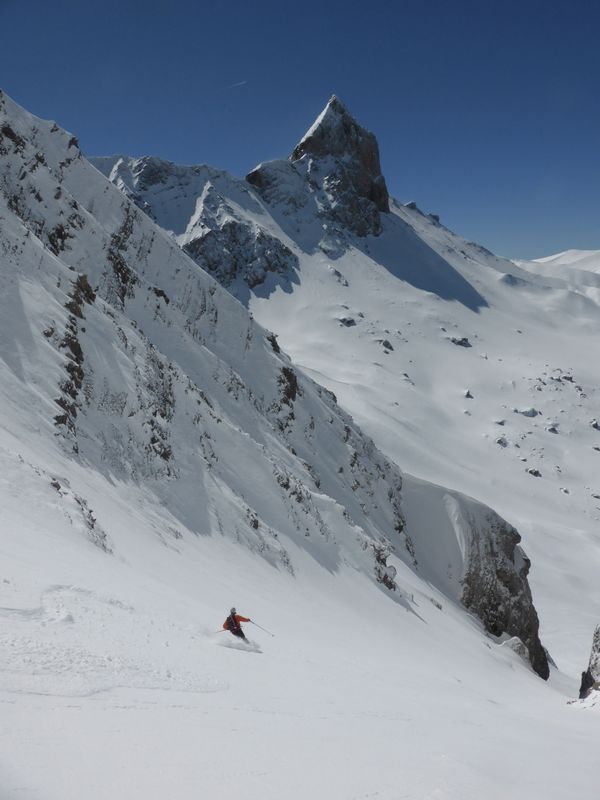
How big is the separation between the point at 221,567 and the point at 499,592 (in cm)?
1944

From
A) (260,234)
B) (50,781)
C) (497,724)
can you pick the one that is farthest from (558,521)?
(260,234)

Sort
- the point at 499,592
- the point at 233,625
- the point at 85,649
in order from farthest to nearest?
the point at 499,592, the point at 233,625, the point at 85,649

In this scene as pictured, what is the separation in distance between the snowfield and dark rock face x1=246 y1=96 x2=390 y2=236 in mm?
75016

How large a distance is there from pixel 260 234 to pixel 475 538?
81.1m

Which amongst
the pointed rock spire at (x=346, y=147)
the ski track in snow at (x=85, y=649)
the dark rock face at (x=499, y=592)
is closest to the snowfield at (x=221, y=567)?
the ski track in snow at (x=85, y=649)

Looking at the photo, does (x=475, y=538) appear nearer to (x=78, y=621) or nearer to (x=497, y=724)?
(x=497, y=724)

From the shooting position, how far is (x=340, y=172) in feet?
396

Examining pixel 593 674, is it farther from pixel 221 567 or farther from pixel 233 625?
pixel 233 625

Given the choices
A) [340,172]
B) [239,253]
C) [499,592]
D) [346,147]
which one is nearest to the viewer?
[499,592]

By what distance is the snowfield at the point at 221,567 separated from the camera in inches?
191

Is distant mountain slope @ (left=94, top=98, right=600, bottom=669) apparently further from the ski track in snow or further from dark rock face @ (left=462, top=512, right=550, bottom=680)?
the ski track in snow

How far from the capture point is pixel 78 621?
655 centimetres

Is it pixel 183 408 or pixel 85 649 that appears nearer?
pixel 85 649

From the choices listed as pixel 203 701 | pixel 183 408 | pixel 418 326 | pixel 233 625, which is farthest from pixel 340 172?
pixel 203 701
